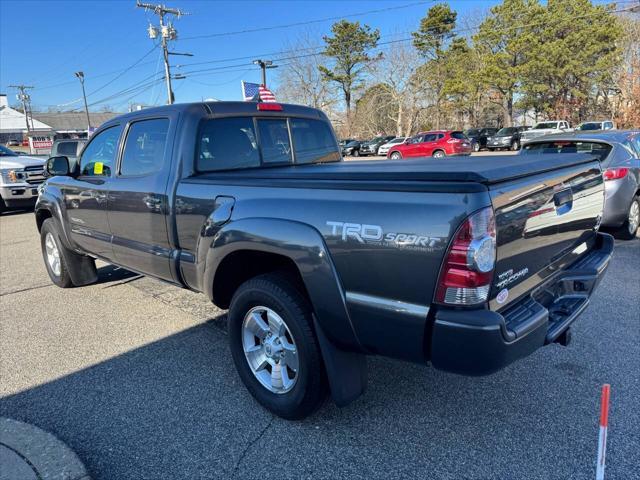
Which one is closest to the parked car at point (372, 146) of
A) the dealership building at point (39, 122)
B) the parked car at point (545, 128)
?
the parked car at point (545, 128)

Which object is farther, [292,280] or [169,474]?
[292,280]

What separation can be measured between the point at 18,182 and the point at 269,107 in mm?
10163

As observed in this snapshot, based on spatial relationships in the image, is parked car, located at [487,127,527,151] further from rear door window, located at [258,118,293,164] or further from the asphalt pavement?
rear door window, located at [258,118,293,164]

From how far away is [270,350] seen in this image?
2885 millimetres

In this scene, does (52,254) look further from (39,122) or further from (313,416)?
(39,122)

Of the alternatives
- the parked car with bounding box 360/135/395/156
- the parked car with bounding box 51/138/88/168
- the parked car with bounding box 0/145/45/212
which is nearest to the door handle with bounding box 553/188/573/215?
the parked car with bounding box 0/145/45/212

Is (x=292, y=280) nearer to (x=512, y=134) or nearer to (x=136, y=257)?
(x=136, y=257)

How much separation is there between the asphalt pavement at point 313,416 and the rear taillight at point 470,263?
1007 millimetres

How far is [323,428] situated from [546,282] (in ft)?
5.06

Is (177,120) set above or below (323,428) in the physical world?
above

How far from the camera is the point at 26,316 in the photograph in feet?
15.5

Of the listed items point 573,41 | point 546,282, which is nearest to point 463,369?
point 546,282

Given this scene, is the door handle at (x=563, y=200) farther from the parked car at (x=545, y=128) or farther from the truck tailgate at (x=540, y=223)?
the parked car at (x=545, y=128)

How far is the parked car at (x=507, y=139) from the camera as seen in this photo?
1236 inches
